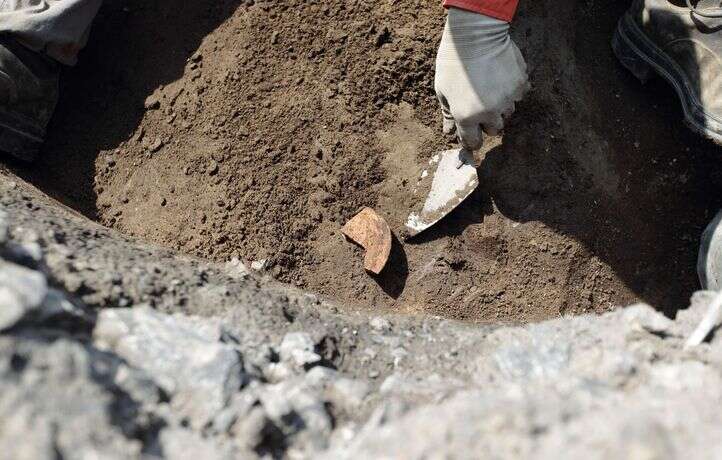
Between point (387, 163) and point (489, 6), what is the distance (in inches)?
26.8

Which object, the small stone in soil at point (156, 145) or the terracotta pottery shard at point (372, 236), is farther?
the small stone in soil at point (156, 145)

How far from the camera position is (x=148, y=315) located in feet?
4.01

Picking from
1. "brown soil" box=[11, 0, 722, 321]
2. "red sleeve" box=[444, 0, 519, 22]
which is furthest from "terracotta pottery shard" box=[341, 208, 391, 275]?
"red sleeve" box=[444, 0, 519, 22]

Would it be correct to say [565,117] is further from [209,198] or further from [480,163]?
[209,198]

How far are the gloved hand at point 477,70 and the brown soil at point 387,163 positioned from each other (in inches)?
7.9

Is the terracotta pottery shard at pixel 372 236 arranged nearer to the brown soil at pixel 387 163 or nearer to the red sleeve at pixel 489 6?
the brown soil at pixel 387 163

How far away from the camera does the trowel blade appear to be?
7.29ft

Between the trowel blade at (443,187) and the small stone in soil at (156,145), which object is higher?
the small stone in soil at (156,145)

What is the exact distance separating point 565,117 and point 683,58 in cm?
53

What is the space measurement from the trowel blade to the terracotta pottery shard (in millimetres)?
118

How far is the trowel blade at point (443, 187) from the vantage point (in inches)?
87.4

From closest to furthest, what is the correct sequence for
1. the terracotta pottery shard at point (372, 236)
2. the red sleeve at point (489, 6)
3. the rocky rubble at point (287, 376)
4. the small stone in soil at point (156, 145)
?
the rocky rubble at point (287, 376)
the red sleeve at point (489, 6)
the terracotta pottery shard at point (372, 236)
the small stone in soil at point (156, 145)

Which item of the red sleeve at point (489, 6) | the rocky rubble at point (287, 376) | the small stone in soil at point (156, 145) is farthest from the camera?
the small stone in soil at point (156, 145)

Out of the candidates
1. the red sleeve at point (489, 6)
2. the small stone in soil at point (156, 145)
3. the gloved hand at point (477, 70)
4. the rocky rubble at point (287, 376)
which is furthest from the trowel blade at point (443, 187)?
the small stone in soil at point (156, 145)
